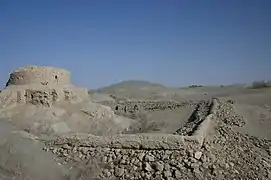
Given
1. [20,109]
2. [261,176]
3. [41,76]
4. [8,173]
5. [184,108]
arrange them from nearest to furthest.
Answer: [8,173], [261,176], [20,109], [41,76], [184,108]

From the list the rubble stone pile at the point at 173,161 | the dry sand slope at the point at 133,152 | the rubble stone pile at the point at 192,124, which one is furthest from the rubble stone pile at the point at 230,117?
the rubble stone pile at the point at 173,161

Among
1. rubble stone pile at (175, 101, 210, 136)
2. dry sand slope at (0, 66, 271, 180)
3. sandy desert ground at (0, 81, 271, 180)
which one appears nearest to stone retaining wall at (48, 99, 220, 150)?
dry sand slope at (0, 66, 271, 180)

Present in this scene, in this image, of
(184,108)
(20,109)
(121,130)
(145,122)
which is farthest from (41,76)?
(184,108)

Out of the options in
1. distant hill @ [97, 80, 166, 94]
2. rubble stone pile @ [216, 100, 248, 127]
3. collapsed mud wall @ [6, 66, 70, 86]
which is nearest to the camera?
rubble stone pile @ [216, 100, 248, 127]

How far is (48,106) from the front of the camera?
1430cm

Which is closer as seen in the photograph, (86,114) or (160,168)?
(160,168)

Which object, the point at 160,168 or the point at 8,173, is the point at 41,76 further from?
the point at 160,168

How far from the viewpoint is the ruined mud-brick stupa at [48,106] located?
1345cm

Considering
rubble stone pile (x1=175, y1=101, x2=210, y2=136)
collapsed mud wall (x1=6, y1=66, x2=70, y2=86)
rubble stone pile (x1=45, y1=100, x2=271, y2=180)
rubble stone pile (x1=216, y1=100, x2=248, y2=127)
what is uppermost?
collapsed mud wall (x1=6, y1=66, x2=70, y2=86)

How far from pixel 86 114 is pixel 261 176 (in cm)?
900

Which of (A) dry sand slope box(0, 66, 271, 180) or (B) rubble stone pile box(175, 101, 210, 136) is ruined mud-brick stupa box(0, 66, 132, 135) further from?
(B) rubble stone pile box(175, 101, 210, 136)

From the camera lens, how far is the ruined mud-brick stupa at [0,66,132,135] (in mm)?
13452

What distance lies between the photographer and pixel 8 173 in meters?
7.67

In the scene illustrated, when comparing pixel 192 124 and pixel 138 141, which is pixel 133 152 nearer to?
pixel 138 141
